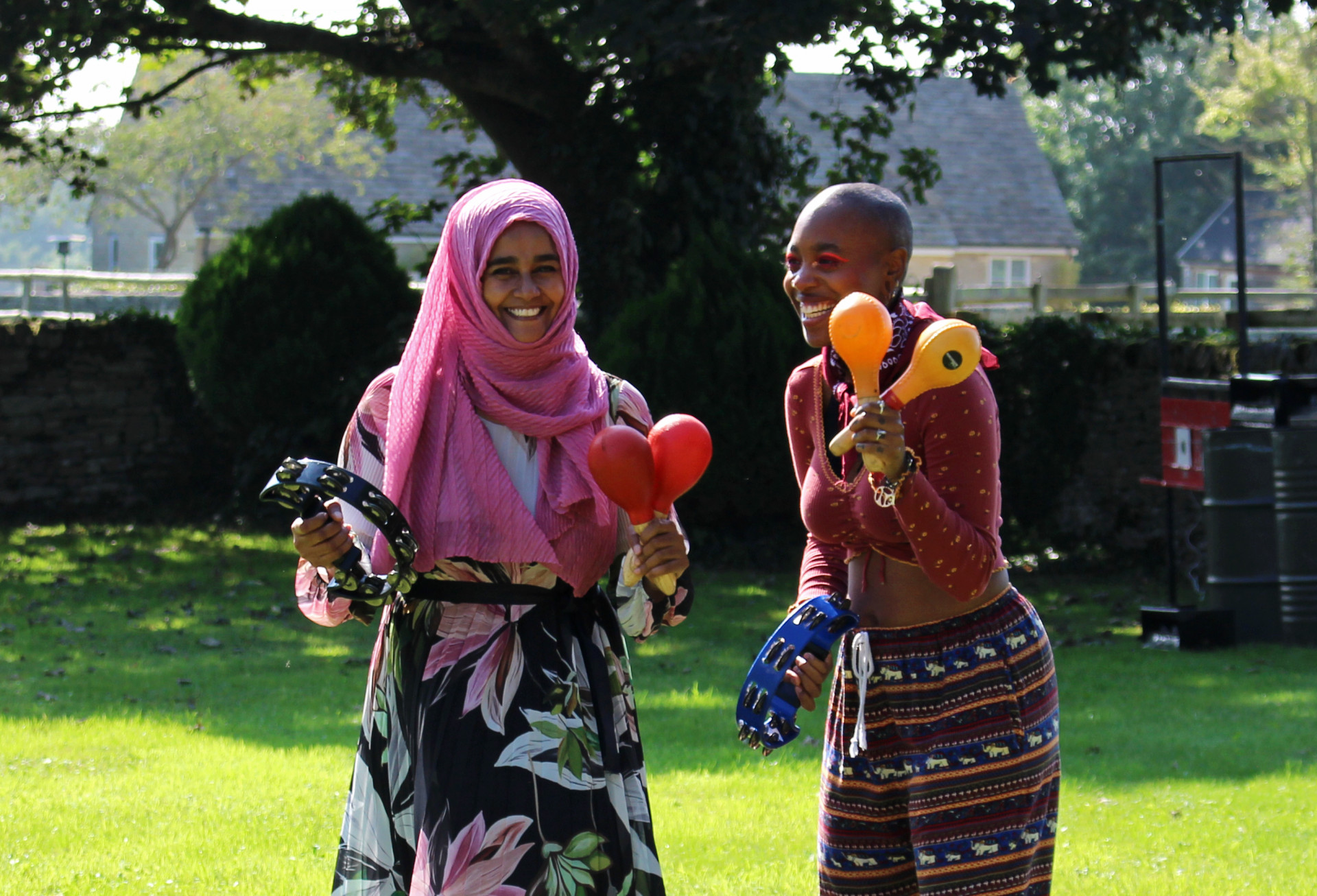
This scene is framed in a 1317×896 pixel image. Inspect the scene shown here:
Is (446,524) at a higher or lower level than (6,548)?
higher

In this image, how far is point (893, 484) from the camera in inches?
104

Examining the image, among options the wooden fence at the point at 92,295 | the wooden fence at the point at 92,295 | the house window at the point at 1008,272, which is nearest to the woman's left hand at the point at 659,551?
the wooden fence at the point at 92,295

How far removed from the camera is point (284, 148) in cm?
4759

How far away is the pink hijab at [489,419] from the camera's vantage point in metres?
3.02

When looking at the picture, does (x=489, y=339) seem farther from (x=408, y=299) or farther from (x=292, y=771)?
(x=408, y=299)

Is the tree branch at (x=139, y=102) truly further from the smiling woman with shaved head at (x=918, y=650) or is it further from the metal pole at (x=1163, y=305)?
the smiling woman with shaved head at (x=918, y=650)

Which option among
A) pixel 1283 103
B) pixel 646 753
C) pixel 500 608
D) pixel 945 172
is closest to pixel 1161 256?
pixel 646 753

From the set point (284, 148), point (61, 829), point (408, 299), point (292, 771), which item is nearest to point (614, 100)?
point (408, 299)

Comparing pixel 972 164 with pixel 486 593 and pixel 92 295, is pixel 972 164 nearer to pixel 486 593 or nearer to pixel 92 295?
pixel 92 295

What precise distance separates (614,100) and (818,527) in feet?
33.2

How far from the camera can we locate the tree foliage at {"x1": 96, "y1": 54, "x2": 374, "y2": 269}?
4647 cm

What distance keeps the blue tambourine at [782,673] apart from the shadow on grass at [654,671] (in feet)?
11.9

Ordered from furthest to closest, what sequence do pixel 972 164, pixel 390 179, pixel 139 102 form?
1. pixel 972 164
2. pixel 390 179
3. pixel 139 102

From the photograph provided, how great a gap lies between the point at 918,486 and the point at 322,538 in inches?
45.4
